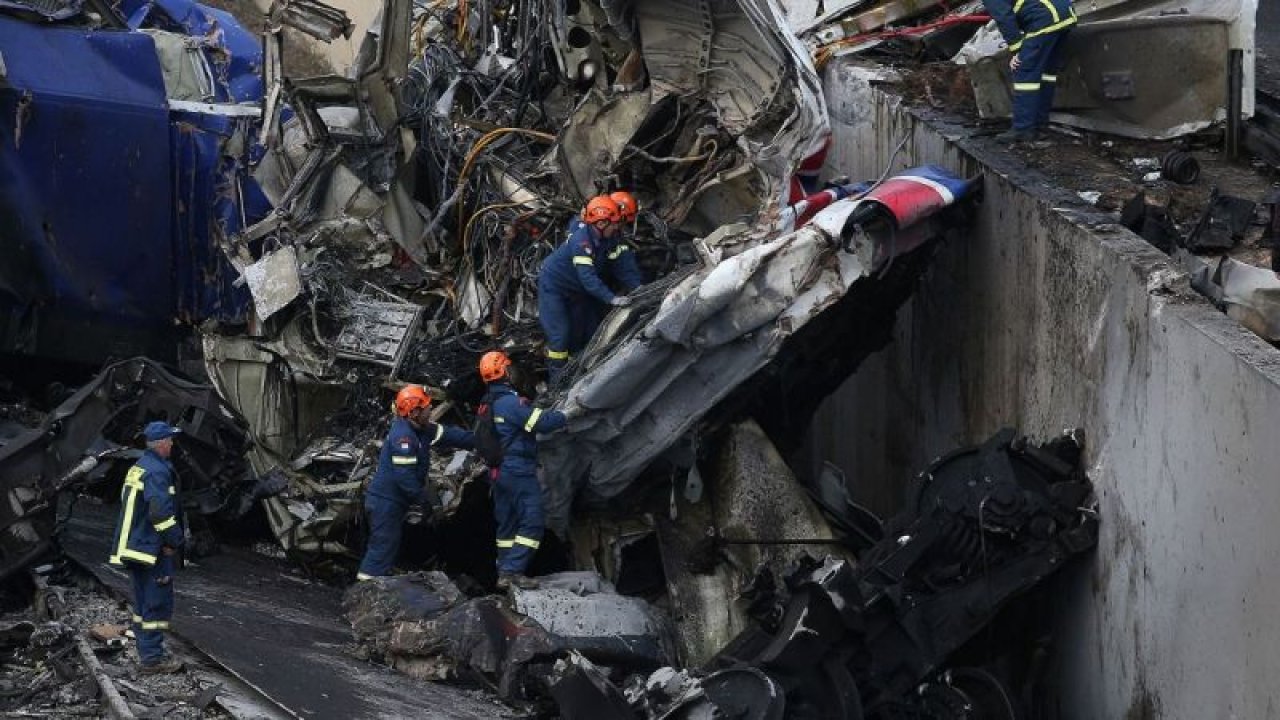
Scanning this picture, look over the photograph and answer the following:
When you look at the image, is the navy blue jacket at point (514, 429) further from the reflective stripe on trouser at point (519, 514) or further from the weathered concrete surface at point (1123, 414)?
the weathered concrete surface at point (1123, 414)

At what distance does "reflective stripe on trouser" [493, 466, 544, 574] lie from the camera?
9.44 meters

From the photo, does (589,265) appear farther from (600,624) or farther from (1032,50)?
(1032,50)

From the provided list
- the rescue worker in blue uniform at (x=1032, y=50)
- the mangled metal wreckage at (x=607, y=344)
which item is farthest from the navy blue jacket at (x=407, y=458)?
the rescue worker in blue uniform at (x=1032, y=50)

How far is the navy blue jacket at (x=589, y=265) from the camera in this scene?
9.77 metres

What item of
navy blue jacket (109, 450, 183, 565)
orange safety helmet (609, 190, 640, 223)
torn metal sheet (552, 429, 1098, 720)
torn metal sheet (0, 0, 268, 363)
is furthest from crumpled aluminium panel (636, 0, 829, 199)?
navy blue jacket (109, 450, 183, 565)

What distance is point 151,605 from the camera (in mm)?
7660

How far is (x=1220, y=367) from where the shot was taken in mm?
6035

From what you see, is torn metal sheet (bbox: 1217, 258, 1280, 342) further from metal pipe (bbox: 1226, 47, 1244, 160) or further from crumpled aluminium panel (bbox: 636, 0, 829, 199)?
crumpled aluminium panel (bbox: 636, 0, 829, 199)

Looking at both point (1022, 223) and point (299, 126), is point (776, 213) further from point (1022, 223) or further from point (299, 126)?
point (299, 126)

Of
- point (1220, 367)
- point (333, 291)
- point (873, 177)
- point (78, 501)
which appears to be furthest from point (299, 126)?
point (1220, 367)

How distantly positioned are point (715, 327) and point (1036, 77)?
223 centimetres

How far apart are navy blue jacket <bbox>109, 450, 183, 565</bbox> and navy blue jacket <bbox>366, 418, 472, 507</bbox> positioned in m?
1.86

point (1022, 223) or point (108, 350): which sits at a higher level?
point (1022, 223)

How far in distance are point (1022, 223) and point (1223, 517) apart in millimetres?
2606
